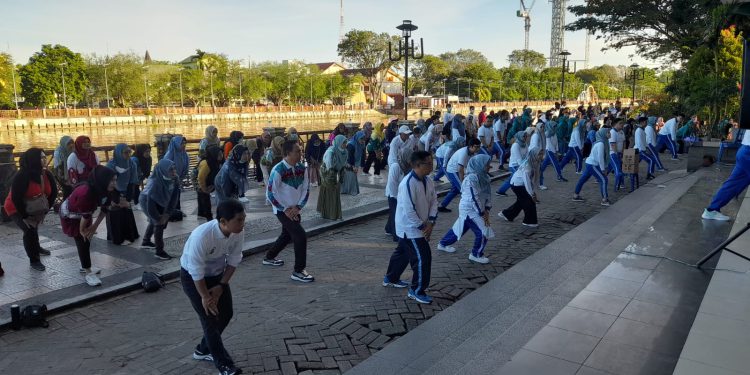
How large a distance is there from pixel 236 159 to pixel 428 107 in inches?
2695

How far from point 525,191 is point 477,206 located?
2478 mm

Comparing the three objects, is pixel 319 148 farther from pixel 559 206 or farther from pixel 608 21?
pixel 608 21

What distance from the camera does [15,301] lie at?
5578mm

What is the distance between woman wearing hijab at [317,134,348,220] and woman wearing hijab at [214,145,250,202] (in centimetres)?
137

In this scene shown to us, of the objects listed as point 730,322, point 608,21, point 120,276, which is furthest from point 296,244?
point 608,21

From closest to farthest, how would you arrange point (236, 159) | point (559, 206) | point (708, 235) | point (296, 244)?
point (296, 244)
point (708, 235)
point (236, 159)
point (559, 206)

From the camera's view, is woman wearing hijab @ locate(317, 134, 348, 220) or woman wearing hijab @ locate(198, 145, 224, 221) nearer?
woman wearing hijab @ locate(198, 145, 224, 221)

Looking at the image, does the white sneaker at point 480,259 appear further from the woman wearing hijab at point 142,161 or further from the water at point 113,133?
the water at point 113,133

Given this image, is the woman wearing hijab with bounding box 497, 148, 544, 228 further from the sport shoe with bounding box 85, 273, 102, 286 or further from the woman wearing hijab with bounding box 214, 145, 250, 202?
the sport shoe with bounding box 85, 273, 102, 286

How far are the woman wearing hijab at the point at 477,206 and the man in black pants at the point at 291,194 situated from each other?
6.98ft

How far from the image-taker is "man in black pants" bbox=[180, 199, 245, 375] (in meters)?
3.72

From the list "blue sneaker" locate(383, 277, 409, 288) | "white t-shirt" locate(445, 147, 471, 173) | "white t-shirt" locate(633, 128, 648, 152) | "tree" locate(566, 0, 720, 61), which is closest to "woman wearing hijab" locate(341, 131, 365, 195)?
"white t-shirt" locate(445, 147, 471, 173)

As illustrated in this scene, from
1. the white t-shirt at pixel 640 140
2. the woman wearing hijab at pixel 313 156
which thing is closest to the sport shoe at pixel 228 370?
the woman wearing hijab at pixel 313 156

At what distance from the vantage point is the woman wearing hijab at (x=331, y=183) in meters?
8.99
